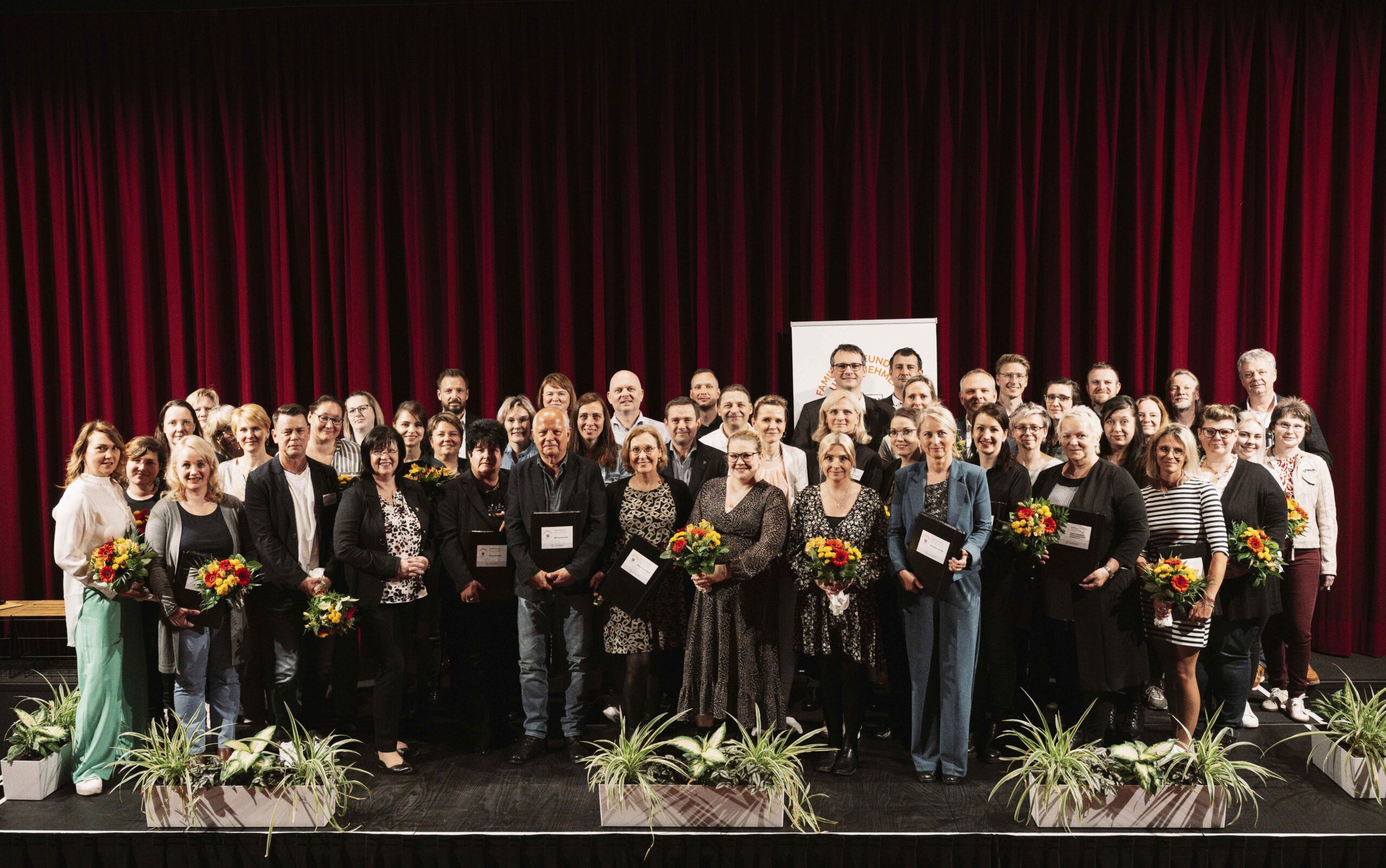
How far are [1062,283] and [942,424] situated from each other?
3514 mm

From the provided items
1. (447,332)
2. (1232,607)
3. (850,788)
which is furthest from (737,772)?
(447,332)

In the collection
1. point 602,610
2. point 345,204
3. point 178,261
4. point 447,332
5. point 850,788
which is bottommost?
point 850,788

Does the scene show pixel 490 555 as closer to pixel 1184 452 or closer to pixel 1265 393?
pixel 1184 452

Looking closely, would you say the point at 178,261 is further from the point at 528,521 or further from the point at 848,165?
the point at 848,165

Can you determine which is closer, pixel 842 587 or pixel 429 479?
pixel 842 587

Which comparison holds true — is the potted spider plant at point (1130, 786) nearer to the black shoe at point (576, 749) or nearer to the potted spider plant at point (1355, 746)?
the potted spider plant at point (1355, 746)

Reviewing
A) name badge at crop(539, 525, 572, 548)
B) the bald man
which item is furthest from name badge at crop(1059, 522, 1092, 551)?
the bald man

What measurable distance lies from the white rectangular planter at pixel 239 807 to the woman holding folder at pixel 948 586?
7.56 ft

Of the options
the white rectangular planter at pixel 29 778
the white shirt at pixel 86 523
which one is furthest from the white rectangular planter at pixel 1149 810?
the white rectangular planter at pixel 29 778

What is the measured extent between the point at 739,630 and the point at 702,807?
76 cm

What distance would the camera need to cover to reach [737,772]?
324cm

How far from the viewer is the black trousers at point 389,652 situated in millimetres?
3678

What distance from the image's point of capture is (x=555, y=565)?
3.70m

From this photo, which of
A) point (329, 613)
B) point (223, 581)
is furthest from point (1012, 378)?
point (223, 581)
